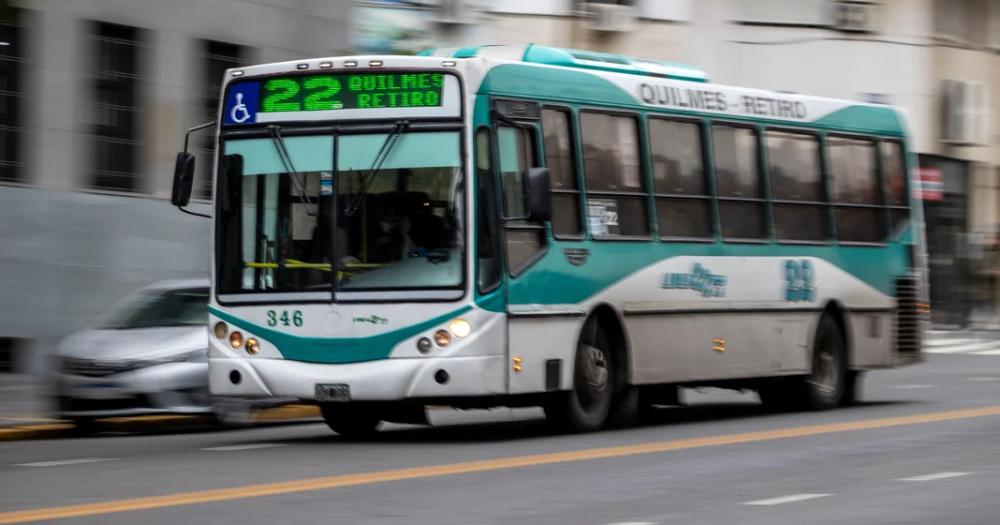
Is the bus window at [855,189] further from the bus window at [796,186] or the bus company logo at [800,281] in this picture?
the bus company logo at [800,281]

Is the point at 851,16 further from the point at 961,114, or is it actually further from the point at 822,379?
the point at 822,379

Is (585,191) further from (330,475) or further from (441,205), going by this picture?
(330,475)

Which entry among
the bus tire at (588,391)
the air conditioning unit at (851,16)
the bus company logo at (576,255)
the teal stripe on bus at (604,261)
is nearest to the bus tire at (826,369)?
the teal stripe on bus at (604,261)

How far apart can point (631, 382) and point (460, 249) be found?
2348 mm

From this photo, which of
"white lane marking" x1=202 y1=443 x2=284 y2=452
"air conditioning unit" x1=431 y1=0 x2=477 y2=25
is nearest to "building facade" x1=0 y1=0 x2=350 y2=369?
"air conditioning unit" x1=431 y1=0 x2=477 y2=25

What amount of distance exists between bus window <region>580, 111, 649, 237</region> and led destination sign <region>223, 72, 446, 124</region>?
1.71 metres

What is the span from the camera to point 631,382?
16.2 m

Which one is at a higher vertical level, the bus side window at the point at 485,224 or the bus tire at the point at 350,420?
the bus side window at the point at 485,224

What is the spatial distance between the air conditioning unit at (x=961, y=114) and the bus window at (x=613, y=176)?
31.8 m

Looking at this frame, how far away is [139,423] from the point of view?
18.6 metres

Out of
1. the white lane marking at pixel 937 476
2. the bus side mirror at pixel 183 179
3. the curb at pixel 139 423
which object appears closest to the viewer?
the white lane marking at pixel 937 476

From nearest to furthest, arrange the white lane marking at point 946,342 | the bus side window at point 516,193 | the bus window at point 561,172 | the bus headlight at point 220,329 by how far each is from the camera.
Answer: the bus side window at point 516,193 → the bus headlight at point 220,329 → the bus window at point 561,172 → the white lane marking at point 946,342

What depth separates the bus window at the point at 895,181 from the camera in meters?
20.6

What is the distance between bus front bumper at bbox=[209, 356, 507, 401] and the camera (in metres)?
14.4
